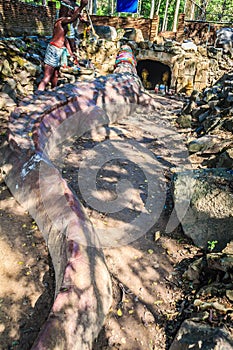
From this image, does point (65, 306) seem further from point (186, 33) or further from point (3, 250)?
point (186, 33)

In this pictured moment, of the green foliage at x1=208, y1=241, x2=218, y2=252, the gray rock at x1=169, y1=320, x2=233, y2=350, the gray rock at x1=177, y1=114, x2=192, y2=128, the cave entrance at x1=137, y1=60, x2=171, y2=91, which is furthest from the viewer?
the cave entrance at x1=137, y1=60, x2=171, y2=91

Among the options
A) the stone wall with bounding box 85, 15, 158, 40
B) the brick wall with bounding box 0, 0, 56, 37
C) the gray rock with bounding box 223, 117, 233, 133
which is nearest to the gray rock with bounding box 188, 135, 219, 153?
the gray rock with bounding box 223, 117, 233, 133

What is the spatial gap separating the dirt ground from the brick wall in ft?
25.5

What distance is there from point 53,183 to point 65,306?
1.75m

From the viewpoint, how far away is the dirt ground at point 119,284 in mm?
2791

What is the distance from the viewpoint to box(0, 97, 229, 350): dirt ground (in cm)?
279

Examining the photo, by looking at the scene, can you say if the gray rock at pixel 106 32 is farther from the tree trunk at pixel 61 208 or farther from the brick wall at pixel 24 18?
the tree trunk at pixel 61 208

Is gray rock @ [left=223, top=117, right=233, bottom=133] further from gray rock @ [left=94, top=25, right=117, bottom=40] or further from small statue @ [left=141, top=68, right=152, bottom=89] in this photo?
small statue @ [left=141, top=68, right=152, bottom=89]

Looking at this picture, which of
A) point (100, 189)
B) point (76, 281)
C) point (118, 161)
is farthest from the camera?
point (118, 161)

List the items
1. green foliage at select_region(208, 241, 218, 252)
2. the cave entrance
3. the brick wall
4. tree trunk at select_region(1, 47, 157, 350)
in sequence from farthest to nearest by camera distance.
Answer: the cave entrance, the brick wall, green foliage at select_region(208, 241, 218, 252), tree trunk at select_region(1, 47, 157, 350)

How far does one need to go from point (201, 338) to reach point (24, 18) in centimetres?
1160

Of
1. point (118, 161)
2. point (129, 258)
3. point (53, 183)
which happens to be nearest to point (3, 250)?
point (53, 183)

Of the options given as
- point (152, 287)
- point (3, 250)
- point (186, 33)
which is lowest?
point (152, 287)

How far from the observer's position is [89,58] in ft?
42.4
